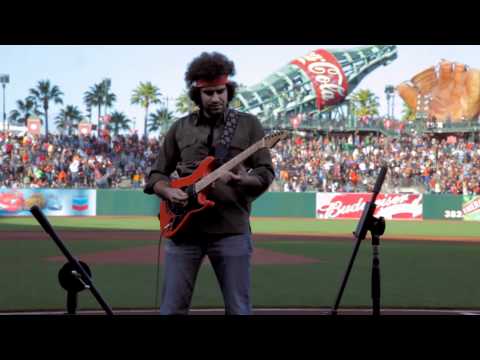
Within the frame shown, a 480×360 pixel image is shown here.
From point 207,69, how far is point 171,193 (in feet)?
2.24

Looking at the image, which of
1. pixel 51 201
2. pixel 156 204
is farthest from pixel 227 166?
pixel 51 201

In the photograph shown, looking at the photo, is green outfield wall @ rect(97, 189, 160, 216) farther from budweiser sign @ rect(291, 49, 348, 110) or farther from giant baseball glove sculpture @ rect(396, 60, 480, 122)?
giant baseball glove sculpture @ rect(396, 60, 480, 122)

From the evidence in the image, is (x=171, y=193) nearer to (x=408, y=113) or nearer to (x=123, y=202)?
(x=123, y=202)

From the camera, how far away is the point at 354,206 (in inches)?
1033

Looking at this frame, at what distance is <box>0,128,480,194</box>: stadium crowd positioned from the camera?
27312 millimetres

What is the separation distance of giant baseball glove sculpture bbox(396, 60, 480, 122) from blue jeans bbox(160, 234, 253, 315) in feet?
186

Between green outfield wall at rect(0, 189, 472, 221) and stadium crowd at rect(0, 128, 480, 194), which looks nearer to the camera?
green outfield wall at rect(0, 189, 472, 221)

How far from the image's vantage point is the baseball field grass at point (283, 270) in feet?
27.0

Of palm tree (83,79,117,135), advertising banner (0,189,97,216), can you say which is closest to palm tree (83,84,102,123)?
palm tree (83,79,117,135)

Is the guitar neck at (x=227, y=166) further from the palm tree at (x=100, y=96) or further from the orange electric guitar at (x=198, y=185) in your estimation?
the palm tree at (x=100, y=96)
